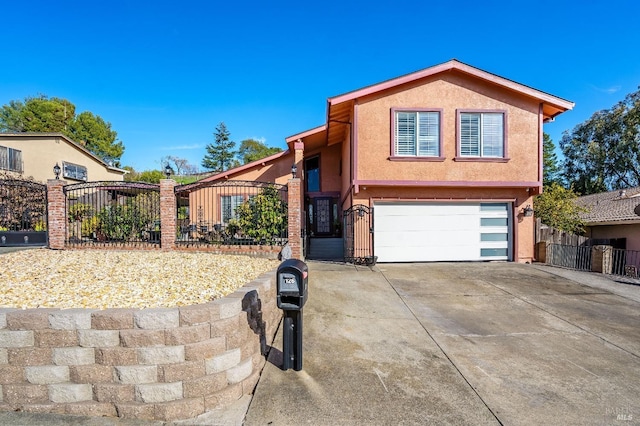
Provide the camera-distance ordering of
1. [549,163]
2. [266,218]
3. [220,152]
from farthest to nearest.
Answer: [220,152] → [549,163] → [266,218]

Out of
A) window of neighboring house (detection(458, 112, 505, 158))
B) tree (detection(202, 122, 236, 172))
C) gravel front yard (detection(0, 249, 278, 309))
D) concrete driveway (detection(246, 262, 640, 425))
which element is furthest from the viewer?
→ tree (detection(202, 122, 236, 172))

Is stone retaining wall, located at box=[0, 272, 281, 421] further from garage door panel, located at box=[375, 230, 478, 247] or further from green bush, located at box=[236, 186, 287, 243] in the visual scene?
garage door panel, located at box=[375, 230, 478, 247]

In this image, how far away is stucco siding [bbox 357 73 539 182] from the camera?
10414 mm

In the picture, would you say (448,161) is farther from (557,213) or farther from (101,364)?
(101,364)

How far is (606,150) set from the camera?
28.4m

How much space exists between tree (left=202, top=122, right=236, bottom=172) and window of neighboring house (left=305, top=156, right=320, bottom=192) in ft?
138

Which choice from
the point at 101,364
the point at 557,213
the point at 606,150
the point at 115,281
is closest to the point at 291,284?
the point at 101,364

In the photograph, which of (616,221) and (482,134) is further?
(616,221)

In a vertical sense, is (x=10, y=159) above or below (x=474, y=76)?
below

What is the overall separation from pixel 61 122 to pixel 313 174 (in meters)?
37.2

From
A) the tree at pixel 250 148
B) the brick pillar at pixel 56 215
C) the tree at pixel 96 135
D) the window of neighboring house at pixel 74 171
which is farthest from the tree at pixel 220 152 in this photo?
the brick pillar at pixel 56 215

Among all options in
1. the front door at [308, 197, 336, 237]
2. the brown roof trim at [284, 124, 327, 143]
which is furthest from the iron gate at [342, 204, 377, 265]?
the front door at [308, 197, 336, 237]

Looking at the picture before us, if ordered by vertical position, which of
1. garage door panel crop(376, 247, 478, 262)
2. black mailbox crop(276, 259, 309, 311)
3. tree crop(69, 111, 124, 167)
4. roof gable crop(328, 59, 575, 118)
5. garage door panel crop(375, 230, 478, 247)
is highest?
tree crop(69, 111, 124, 167)

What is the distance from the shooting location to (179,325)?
2912 millimetres
